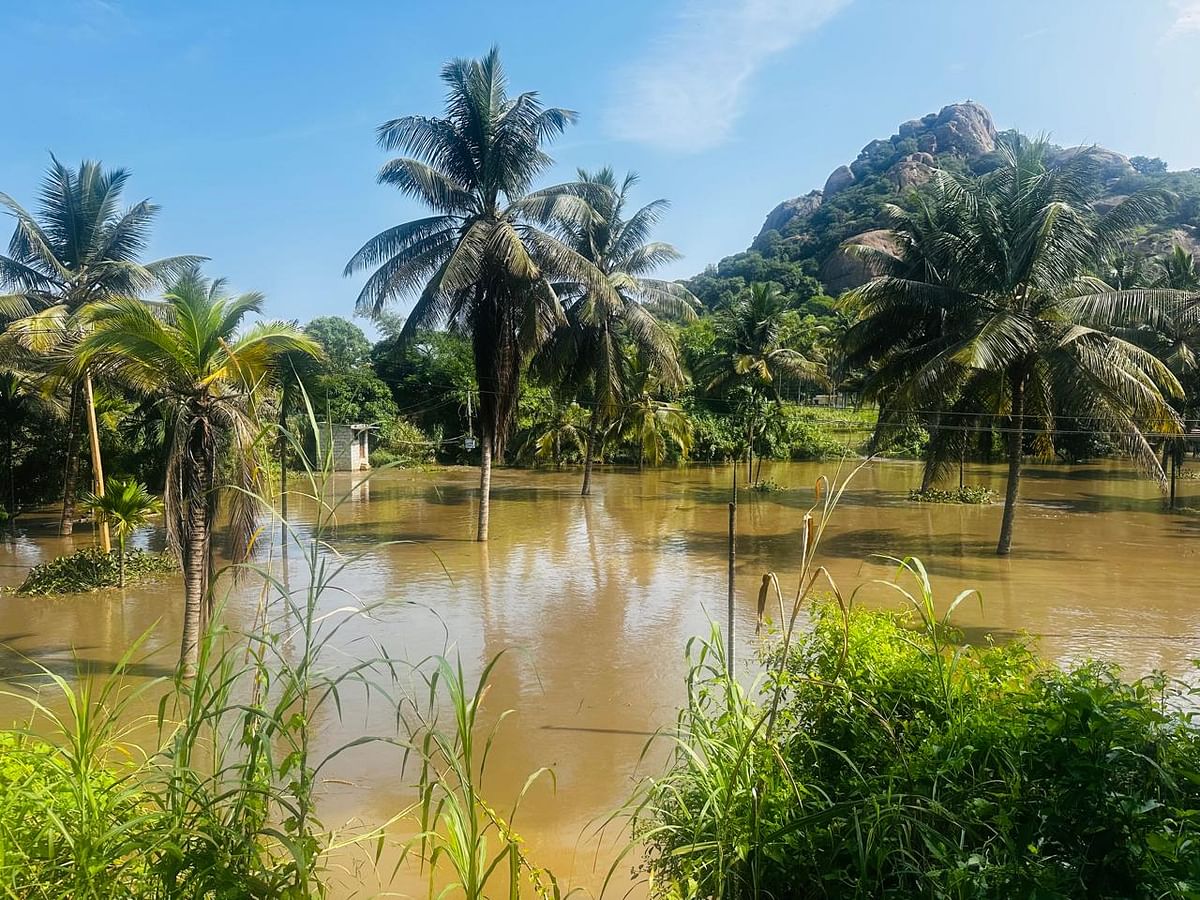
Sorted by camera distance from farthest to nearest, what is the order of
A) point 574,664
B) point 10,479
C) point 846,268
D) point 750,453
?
point 846,268 → point 10,479 → point 750,453 → point 574,664

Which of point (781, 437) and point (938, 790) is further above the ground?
point (781, 437)

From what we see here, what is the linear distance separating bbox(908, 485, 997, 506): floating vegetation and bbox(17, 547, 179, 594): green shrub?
712 inches

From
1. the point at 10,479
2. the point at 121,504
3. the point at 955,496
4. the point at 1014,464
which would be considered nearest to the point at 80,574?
the point at 121,504

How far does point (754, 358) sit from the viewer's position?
26.4 m

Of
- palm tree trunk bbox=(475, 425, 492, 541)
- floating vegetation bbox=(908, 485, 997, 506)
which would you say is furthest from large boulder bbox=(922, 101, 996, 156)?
palm tree trunk bbox=(475, 425, 492, 541)

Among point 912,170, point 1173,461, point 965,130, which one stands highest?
point 965,130

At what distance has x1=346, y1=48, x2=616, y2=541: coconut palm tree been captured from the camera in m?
14.3

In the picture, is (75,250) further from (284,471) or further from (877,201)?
(877,201)

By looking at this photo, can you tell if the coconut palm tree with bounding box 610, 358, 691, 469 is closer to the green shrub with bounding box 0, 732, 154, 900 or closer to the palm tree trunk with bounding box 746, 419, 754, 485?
the palm tree trunk with bounding box 746, 419, 754, 485

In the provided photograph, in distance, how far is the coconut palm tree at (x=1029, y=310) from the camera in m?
12.4

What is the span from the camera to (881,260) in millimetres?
18312

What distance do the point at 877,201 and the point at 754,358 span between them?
37047 millimetres

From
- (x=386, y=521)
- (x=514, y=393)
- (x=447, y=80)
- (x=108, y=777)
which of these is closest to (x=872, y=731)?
(x=108, y=777)

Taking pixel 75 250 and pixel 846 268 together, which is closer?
pixel 75 250
